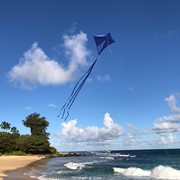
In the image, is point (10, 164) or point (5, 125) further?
point (5, 125)

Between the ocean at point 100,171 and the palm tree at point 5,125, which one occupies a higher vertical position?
the palm tree at point 5,125

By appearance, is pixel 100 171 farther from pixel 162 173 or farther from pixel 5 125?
pixel 5 125

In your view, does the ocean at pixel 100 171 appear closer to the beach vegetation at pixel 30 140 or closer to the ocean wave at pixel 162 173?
the ocean wave at pixel 162 173

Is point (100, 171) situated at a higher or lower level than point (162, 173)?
higher

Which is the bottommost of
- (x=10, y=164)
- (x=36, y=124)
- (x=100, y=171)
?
(x=100, y=171)

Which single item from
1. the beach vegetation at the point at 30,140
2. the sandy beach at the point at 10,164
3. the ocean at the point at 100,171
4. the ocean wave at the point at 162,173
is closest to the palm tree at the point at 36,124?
the beach vegetation at the point at 30,140

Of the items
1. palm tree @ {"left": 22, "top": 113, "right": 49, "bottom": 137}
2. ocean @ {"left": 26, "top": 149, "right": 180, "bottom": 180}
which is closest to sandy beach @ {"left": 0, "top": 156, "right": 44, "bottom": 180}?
ocean @ {"left": 26, "top": 149, "right": 180, "bottom": 180}

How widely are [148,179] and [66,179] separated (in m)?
8.35

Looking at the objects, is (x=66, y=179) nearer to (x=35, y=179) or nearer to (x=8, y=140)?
(x=35, y=179)

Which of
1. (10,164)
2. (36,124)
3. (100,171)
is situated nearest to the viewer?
(100,171)

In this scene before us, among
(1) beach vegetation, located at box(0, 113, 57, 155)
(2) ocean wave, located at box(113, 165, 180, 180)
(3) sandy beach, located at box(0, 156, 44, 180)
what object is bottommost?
(2) ocean wave, located at box(113, 165, 180, 180)

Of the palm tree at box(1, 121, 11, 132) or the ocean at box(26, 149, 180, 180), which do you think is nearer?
the ocean at box(26, 149, 180, 180)

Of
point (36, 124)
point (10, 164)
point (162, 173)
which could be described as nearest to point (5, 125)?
point (36, 124)

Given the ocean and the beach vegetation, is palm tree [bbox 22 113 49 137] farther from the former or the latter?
the ocean
